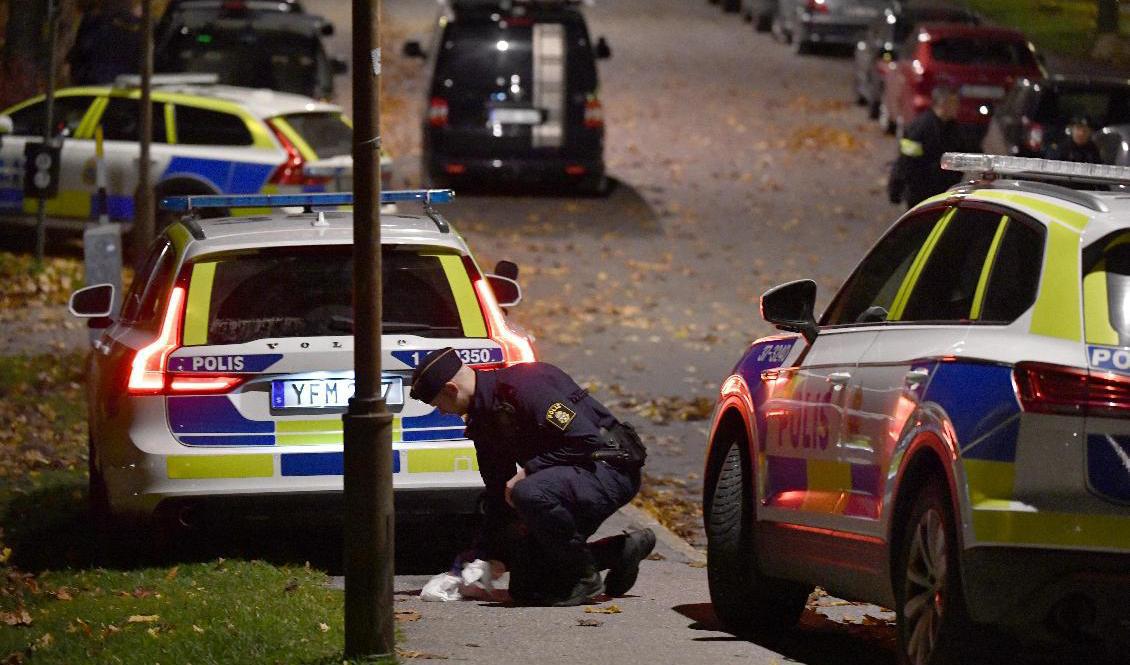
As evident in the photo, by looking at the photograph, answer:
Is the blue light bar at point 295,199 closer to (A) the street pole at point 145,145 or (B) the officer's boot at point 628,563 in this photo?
(B) the officer's boot at point 628,563

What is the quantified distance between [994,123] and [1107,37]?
1701 cm

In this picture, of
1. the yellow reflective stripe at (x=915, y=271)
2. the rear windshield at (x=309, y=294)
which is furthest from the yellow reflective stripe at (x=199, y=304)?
the yellow reflective stripe at (x=915, y=271)

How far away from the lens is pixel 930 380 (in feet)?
19.2

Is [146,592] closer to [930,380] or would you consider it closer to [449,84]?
[930,380]

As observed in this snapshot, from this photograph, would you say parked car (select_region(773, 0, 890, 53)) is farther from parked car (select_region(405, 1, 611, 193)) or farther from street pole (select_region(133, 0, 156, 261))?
street pole (select_region(133, 0, 156, 261))

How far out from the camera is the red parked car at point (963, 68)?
2620 cm

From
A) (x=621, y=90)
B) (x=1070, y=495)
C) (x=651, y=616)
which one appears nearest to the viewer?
(x=1070, y=495)

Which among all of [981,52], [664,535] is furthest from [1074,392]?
[981,52]

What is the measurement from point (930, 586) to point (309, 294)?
3.91 m

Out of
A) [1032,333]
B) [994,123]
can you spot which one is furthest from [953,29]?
[1032,333]

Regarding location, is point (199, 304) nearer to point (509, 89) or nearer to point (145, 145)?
point (145, 145)

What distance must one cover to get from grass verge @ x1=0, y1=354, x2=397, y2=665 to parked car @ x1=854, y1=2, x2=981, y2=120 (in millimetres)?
19523

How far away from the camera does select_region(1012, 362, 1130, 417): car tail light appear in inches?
209

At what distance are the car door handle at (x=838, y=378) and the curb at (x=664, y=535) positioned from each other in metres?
2.83
